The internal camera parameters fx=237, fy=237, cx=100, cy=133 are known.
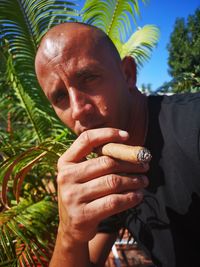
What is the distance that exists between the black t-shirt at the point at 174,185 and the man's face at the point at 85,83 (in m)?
0.24

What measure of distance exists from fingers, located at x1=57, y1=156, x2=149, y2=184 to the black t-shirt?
35 cm

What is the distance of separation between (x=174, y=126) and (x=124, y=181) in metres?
0.50

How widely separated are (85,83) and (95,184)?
0.59 m

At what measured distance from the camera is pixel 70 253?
1064 mm

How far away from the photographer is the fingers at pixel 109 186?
0.81 m

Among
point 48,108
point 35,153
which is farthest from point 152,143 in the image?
point 48,108

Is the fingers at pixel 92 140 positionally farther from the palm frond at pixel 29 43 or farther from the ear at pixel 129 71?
the palm frond at pixel 29 43

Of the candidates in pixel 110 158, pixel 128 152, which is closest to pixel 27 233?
pixel 110 158

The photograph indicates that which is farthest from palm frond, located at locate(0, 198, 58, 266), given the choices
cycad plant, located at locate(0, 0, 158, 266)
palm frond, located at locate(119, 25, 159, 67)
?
palm frond, located at locate(119, 25, 159, 67)

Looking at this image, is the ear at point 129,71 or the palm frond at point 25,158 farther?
the palm frond at point 25,158

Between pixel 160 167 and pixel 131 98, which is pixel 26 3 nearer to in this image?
pixel 131 98

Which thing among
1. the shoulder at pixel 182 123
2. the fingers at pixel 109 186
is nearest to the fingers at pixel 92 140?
the fingers at pixel 109 186

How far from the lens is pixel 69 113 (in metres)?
1.33

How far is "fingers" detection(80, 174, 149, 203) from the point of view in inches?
32.0
